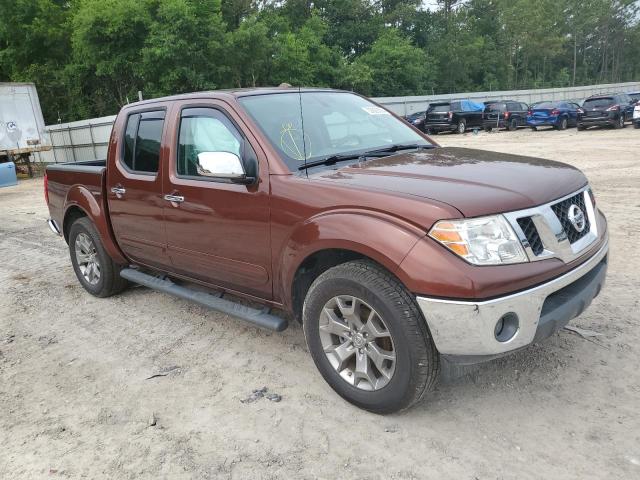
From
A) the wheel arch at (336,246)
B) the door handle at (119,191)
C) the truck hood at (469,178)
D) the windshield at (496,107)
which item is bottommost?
the windshield at (496,107)

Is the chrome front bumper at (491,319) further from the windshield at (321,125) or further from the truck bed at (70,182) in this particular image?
the truck bed at (70,182)

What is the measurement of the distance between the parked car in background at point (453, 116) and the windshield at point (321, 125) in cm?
2415

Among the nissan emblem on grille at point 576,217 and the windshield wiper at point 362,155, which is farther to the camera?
the windshield wiper at point 362,155

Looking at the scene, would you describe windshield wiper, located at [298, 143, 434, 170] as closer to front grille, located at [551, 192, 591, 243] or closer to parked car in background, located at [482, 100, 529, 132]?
front grille, located at [551, 192, 591, 243]

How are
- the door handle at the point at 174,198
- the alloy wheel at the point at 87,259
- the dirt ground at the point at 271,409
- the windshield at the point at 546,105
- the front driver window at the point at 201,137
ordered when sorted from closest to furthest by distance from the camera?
the dirt ground at the point at 271,409 < the front driver window at the point at 201,137 < the door handle at the point at 174,198 < the alloy wheel at the point at 87,259 < the windshield at the point at 546,105

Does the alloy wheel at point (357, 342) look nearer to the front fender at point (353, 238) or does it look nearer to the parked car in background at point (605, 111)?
the front fender at point (353, 238)

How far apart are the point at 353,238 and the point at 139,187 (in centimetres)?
226

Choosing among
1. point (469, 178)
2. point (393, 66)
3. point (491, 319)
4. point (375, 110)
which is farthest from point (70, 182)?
point (393, 66)

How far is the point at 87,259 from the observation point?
5.41 m

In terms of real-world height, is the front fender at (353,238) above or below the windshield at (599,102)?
above

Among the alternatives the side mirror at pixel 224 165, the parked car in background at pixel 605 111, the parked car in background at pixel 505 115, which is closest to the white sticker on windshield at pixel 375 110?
the side mirror at pixel 224 165

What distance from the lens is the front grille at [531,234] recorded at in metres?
2.69

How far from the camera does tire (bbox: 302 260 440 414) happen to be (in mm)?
2730

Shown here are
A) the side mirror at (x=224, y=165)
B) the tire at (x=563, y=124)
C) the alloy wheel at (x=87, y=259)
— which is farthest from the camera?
the tire at (x=563, y=124)
